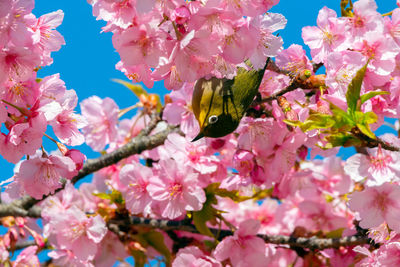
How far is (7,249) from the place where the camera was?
314 cm

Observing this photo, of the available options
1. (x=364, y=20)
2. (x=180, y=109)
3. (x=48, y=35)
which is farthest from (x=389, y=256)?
(x=48, y=35)

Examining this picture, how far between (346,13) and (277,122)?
1.90 ft

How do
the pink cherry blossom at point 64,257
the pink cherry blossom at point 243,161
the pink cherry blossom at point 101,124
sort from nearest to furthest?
the pink cherry blossom at point 243,161
the pink cherry blossom at point 64,257
the pink cherry blossom at point 101,124

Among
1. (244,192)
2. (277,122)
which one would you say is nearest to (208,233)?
(244,192)

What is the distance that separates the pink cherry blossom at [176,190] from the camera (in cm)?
259

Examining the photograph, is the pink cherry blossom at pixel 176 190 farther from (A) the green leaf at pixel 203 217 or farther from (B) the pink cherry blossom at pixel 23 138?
(B) the pink cherry blossom at pixel 23 138

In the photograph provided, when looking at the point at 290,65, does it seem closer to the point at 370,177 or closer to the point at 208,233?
the point at 370,177

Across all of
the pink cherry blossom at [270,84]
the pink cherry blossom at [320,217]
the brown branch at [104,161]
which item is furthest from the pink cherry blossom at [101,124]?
the pink cherry blossom at [320,217]

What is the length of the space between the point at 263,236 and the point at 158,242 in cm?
59

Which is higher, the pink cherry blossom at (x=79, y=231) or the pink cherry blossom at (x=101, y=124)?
the pink cherry blossom at (x=101, y=124)

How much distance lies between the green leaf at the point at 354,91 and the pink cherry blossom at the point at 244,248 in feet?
3.40

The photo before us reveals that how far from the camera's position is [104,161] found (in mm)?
3170

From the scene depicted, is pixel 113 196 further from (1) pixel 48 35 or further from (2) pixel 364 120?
(2) pixel 364 120

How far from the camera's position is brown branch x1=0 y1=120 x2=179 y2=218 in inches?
122
